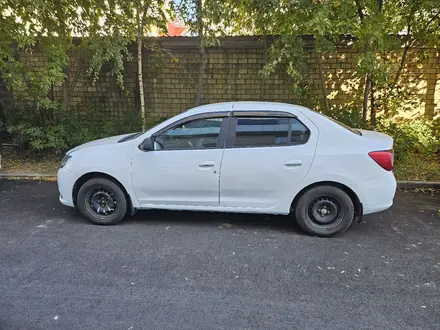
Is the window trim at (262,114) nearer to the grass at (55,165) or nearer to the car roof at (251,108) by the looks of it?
the car roof at (251,108)

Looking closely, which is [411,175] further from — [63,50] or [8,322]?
[63,50]

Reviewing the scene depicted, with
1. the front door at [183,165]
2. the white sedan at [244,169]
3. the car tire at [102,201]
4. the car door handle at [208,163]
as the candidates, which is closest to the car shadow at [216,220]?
the car tire at [102,201]

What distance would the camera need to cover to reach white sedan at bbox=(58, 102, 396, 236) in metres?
4.36

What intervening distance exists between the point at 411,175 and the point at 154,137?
5186mm

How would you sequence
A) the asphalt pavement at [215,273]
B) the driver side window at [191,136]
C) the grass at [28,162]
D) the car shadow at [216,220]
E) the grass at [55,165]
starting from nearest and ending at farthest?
the asphalt pavement at [215,273], the driver side window at [191,136], the car shadow at [216,220], the grass at [55,165], the grass at [28,162]

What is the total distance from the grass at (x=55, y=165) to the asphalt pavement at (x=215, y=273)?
1855 mm

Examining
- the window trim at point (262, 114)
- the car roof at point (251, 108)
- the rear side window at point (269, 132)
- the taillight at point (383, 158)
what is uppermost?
the car roof at point (251, 108)

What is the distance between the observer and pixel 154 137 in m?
4.70

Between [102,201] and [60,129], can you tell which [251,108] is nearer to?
[102,201]

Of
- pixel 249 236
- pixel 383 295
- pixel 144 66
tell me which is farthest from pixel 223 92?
pixel 383 295

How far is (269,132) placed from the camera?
454 cm

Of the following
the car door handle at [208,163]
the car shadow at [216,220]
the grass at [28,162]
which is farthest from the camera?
the grass at [28,162]

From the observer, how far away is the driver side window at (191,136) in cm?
464

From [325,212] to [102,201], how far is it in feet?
9.78
